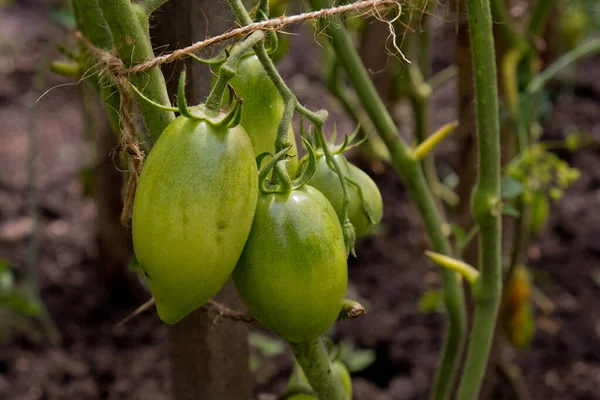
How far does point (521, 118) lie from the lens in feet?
3.78

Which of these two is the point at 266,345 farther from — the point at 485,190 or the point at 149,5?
the point at 149,5

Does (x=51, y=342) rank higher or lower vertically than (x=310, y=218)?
lower

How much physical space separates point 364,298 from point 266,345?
1.30 ft

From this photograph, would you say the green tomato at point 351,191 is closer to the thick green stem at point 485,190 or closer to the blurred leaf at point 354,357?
the thick green stem at point 485,190

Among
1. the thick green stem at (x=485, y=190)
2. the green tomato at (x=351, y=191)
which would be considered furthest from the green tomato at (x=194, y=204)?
the thick green stem at (x=485, y=190)

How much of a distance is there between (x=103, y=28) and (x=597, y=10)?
1.77 metres

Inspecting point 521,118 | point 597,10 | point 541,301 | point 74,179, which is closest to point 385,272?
point 541,301

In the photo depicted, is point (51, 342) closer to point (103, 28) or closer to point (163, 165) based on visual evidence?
point (103, 28)

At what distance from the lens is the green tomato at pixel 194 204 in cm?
44

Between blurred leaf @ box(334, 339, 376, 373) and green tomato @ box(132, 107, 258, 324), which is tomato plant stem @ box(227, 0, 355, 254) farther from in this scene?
blurred leaf @ box(334, 339, 376, 373)

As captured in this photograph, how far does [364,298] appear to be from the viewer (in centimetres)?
174

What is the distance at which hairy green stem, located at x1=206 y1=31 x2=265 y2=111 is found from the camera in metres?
0.44

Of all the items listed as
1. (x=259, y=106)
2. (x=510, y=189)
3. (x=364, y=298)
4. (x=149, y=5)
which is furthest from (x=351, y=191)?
(x=364, y=298)

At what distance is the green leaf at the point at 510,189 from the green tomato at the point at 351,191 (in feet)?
1.18
